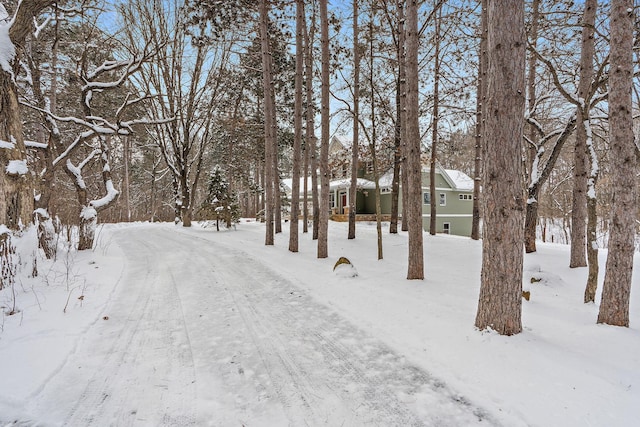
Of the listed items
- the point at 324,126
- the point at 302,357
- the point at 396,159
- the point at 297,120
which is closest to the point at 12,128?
the point at 302,357

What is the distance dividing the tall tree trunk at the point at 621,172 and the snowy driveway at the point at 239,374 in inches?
97.1

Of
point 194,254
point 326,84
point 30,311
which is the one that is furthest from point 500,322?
point 194,254

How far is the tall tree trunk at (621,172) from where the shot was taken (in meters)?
3.27

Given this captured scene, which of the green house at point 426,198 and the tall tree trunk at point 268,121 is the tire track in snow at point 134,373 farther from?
the green house at point 426,198

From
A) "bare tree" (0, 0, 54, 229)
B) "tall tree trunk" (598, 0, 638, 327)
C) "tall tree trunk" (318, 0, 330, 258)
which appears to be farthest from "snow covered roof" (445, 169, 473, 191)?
"bare tree" (0, 0, 54, 229)

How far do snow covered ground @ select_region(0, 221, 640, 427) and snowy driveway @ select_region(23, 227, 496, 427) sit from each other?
1 cm

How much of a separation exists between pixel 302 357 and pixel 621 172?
4.02 metres

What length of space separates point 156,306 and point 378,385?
339 cm

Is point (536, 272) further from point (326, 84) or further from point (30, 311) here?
point (30, 311)

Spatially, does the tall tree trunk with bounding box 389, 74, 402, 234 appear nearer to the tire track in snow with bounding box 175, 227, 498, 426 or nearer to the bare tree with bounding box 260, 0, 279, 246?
the bare tree with bounding box 260, 0, 279, 246

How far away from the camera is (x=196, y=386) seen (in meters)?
2.42

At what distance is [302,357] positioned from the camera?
2.89 metres

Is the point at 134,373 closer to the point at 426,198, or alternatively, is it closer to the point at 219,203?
the point at 219,203

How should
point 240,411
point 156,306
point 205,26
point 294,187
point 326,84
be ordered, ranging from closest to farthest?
point 240,411, point 156,306, point 326,84, point 205,26, point 294,187
